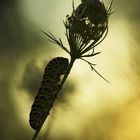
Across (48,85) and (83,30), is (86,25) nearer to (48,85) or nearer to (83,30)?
(83,30)

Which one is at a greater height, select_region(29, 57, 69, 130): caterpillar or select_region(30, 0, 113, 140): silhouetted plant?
select_region(30, 0, 113, 140): silhouetted plant

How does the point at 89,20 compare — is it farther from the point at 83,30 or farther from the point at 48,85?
the point at 48,85

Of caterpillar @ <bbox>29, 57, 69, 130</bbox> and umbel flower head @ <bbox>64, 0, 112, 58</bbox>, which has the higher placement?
umbel flower head @ <bbox>64, 0, 112, 58</bbox>

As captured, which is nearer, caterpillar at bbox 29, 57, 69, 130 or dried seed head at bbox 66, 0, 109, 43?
dried seed head at bbox 66, 0, 109, 43

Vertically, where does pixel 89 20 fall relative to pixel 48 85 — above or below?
above

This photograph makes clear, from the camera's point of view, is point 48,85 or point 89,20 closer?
point 89,20

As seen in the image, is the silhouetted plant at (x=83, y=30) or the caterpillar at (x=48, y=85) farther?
the caterpillar at (x=48, y=85)

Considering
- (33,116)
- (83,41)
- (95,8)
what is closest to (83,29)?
(83,41)

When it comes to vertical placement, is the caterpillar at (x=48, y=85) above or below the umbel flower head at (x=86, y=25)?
below

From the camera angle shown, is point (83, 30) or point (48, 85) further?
point (48, 85)

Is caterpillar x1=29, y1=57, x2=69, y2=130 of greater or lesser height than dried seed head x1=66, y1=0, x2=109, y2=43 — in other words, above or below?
below

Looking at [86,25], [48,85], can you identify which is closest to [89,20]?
[86,25]

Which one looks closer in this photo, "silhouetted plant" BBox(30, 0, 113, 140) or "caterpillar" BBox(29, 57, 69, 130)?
"silhouetted plant" BBox(30, 0, 113, 140)
